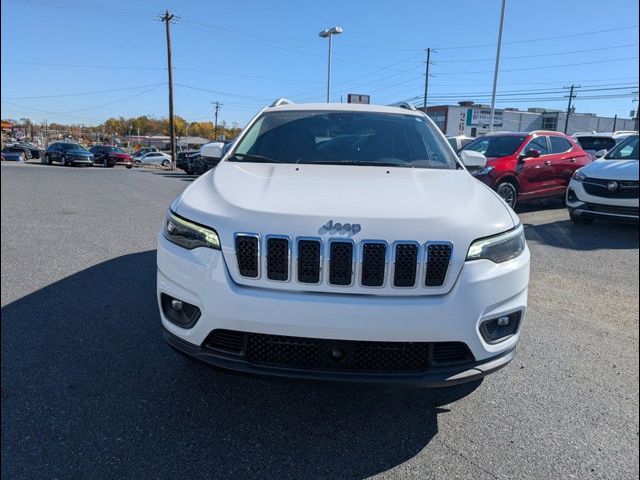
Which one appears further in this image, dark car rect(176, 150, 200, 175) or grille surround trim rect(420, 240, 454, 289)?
dark car rect(176, 150, 200, 175)

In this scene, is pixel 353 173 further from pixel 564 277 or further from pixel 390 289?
pixel 564 277

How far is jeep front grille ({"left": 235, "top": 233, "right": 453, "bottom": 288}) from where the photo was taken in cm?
203

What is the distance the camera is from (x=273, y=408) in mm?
2516

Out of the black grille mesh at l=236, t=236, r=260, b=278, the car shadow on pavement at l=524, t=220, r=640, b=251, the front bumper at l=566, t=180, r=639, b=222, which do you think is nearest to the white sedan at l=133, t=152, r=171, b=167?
the car shadow on pavement at l=524, t=220, r=640, b=251

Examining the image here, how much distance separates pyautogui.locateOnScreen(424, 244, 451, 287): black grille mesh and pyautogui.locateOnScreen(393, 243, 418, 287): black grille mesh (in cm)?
6

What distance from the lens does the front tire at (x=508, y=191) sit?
9.05 metres

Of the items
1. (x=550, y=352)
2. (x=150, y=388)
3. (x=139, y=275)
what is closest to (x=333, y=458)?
(x=150, y=388)

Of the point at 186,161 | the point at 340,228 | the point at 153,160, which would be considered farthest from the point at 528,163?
the point at 153,160

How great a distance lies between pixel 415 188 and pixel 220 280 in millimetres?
1218

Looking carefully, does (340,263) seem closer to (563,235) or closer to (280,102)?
(280,102)

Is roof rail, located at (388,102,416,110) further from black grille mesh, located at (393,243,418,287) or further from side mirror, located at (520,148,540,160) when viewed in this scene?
side mirror, located at (520,148,540,160)

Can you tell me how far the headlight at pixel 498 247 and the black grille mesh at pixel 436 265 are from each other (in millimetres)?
124

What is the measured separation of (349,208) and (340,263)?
1.00ft

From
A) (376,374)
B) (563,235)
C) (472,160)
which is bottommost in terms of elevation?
(563,235)
